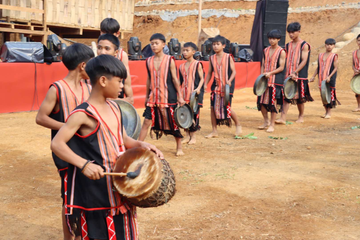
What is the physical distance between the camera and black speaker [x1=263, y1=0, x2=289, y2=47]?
18.0m

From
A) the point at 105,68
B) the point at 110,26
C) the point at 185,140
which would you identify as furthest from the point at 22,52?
the point at 105,68

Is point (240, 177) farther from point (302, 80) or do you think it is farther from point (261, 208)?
point (302, 80)

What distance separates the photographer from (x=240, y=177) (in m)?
5.61

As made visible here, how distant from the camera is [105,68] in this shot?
2.49 metres

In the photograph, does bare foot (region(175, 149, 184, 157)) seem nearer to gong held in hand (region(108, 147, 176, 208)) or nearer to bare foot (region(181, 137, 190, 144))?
bare foot (region(181, 137, 190, 144))

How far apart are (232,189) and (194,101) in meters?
2.79

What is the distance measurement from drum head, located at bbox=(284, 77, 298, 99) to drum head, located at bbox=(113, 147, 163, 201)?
24.4 ft

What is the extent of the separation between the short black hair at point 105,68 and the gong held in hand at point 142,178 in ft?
1.51

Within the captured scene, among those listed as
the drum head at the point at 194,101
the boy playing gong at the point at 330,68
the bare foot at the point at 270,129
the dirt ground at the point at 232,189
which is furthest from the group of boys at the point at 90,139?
the boy playing gong at the point at 330,68

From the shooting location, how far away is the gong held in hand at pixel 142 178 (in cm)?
240

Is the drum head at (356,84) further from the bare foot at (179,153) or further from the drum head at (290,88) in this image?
the bare foot at (179,153)

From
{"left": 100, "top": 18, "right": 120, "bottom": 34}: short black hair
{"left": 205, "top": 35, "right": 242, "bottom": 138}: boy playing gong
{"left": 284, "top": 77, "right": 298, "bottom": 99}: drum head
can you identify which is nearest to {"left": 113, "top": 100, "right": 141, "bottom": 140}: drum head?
{"left": 100, "top": 18, "right": 120, "bottom": 34}: short black hair

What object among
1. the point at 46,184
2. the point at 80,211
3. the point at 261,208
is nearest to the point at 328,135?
the point at 261,208

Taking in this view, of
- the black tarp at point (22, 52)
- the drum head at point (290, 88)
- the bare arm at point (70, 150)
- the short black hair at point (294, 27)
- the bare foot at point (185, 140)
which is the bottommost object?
the bare foot at point (185, 140)
